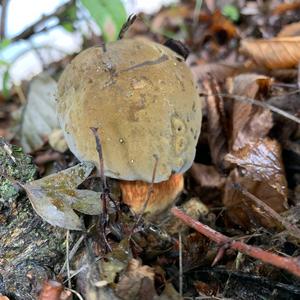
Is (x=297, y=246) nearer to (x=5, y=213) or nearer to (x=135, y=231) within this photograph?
(x=135, y=231)

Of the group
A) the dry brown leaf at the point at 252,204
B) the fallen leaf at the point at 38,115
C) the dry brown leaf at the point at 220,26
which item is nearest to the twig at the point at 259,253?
the dry brown leaf at the point at 252,204

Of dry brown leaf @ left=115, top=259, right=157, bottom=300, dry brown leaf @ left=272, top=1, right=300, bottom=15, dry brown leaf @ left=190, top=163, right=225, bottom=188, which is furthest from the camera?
dry brown leaf @ left=272, top=1, right=300, bottom=15

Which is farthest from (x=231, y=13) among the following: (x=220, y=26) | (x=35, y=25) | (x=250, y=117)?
(x=250, y=117)

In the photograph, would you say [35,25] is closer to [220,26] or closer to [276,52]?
[220,26]

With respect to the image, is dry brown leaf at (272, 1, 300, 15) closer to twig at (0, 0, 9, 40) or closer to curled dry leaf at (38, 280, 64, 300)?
twig at (0, 0, 9, 40)

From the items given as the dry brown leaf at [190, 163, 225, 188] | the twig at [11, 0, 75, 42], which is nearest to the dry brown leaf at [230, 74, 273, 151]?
the dry brown leaf at [190, 163, 225, 188]
